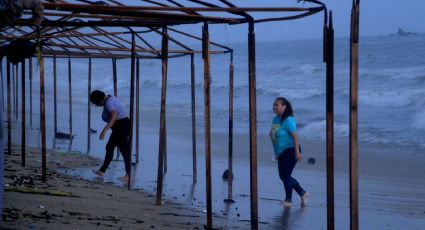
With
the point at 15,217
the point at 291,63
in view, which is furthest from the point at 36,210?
the point at 291,63

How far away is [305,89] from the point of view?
35.6 meters

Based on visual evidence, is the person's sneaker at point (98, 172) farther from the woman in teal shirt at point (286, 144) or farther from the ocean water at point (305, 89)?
the ocean water at point (305, 89)

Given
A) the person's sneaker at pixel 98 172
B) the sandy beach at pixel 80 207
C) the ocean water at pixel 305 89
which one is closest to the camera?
the sandy beach at pixel 80 207

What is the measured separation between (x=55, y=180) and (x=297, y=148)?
3.06m

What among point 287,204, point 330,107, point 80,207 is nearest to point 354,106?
point 330,107

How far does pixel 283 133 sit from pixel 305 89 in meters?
25.3

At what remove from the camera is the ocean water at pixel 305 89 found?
2359cm

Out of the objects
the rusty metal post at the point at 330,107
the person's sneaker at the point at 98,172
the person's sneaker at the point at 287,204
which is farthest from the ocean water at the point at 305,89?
the rusty metal post at the point at 330,107

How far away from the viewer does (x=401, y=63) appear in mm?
41906

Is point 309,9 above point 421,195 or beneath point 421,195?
above

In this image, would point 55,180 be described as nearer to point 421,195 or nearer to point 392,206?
point 392,206

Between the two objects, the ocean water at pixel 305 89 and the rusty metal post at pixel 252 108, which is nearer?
the rusty metal post at pixel 252 108

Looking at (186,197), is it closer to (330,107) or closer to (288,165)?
(288,165)

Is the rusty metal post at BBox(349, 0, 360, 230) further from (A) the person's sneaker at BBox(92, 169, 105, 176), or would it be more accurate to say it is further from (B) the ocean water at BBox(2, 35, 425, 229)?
(A) the person's sneaker at BBox(92, 169, 105, 176)
